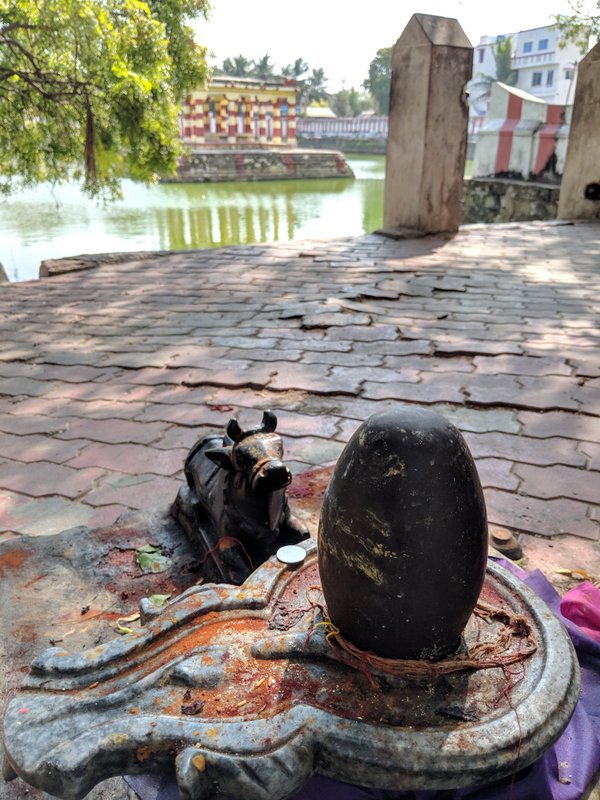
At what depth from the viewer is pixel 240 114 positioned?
36781 mm

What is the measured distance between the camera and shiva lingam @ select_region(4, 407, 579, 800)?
1097mm

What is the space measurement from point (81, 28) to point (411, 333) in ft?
23.7

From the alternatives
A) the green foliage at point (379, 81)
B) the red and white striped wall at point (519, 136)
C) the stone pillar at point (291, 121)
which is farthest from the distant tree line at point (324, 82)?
the red and white striped wall at point (519, 136)

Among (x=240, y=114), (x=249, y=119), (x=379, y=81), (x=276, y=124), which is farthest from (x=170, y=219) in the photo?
(x=379, y=81)

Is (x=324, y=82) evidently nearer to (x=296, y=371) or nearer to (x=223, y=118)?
(x=223, y=118)

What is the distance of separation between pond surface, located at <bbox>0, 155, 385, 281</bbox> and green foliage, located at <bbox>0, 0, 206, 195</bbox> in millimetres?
2171

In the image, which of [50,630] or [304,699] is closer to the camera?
[304,699]

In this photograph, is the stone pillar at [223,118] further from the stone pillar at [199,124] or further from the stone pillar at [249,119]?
the stone pillar at [249,119]

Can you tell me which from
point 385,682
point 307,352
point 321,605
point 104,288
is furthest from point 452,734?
point 104,288

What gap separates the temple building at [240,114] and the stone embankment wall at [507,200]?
941 inches

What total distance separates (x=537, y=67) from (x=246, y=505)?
58081mm

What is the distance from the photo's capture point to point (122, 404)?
338 cm

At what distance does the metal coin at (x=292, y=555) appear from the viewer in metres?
1.58

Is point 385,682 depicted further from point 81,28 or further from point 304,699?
point 81,28
